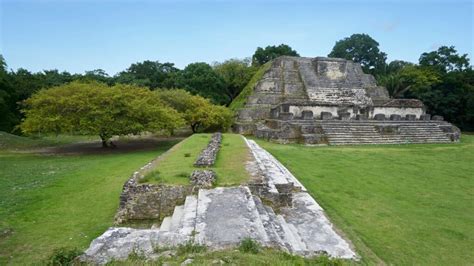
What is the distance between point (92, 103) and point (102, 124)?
1.29 m

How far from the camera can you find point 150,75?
39094 millimetres

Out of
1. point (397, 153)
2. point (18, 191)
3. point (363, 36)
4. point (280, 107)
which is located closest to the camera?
point (18, 191)

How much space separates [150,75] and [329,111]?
83.6ft

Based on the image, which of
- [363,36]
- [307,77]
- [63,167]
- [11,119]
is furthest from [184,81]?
[363,36]

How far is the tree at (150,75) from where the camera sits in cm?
3325

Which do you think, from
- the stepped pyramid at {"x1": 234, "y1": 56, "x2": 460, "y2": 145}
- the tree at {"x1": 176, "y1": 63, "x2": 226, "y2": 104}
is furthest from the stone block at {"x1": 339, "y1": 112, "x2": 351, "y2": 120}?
the tree at {"x1": 176, "y1": 63, "x2": 226, "y2": 104}

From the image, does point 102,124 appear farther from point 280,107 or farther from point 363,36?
point 363,36

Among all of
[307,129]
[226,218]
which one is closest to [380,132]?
[307,129]

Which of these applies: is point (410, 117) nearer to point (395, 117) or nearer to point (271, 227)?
point (395, 117)

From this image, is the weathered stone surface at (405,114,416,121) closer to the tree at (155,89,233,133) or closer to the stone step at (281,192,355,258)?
the tree at (155,89,233,133)

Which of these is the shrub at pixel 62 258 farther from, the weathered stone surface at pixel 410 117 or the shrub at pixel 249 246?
the weathered stone surface at pixel 410 117

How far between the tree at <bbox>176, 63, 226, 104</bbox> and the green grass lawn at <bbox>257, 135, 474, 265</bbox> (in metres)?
17.5

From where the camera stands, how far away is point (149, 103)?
17219mm

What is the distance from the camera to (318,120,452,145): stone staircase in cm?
1773
